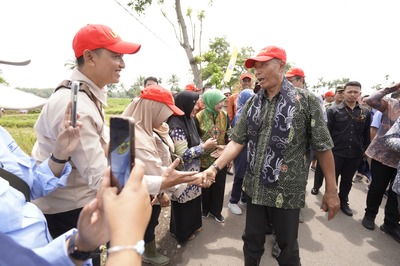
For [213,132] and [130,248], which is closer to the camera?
[130,248]

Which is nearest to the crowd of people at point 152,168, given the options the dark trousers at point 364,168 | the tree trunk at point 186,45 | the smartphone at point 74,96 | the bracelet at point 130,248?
the bracelet at point 130,248

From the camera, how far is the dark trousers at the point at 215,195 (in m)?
3.60

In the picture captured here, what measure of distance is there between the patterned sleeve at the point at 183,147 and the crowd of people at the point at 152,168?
0.04 ft

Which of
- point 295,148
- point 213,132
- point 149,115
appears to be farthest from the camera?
point 213,132

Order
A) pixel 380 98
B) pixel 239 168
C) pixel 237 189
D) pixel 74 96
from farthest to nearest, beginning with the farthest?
pixel 237 189, pixel 239 168, pixel 380 98, pixel 74 96

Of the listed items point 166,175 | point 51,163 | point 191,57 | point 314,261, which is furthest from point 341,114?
point 191,57

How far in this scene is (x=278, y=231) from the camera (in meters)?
2.07

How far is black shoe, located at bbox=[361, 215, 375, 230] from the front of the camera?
11.3 ft

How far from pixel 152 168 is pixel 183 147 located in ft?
2.39

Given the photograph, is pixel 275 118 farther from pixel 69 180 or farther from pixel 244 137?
pixel 69 180

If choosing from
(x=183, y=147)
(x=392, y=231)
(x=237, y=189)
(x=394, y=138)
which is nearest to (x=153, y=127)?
(x=183, y=147)

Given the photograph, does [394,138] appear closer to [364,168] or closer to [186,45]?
[364,168]

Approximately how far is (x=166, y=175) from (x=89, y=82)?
0.83 m

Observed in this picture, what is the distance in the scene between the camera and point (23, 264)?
0.75 metres
